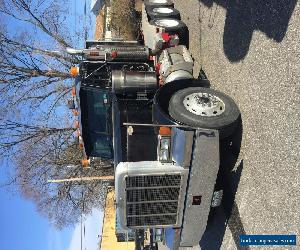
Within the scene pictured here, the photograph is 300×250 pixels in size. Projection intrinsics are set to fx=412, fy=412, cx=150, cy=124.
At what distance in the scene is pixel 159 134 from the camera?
20.2 feet

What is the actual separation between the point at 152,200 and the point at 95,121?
2626mm

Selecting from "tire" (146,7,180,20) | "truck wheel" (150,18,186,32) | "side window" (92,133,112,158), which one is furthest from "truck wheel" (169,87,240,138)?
"tire" (146,7,180,20)

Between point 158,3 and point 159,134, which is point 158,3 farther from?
point 159,134

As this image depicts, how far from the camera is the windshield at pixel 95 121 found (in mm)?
8156

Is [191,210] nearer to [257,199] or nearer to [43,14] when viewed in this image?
[257,199]

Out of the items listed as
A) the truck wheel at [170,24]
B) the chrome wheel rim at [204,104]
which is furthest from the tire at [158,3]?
the chrome wheel rim at [204,104]

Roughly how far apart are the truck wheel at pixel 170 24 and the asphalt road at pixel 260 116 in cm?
235

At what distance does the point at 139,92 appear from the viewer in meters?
8.20

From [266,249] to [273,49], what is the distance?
292 cm

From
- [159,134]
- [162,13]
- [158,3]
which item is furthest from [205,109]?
[158,3]

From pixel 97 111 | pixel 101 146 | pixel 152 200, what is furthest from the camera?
pixel 101 146

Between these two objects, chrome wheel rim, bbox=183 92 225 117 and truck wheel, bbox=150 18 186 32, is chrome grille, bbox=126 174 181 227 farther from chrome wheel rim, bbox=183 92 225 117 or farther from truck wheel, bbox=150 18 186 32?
truck wheel, bbox=150 18 186 32

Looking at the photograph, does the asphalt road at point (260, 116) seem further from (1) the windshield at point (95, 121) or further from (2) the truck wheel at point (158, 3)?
(2) the truck wheel at point (158, 3)

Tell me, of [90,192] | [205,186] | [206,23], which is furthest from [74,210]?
[205,186]
